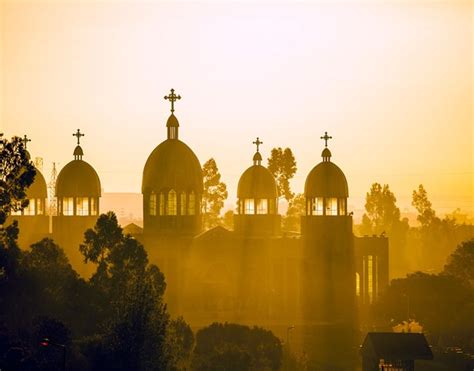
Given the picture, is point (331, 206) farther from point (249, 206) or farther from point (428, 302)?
point (428, 302)

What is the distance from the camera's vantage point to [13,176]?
77.1 m

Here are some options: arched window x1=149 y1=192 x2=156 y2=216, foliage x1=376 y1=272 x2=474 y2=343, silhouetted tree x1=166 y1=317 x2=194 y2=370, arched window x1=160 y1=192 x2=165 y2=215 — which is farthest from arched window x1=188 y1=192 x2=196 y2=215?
silhouetted tree x1=166 y1=317 x2=194 y2=370

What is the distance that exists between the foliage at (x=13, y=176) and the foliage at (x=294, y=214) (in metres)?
86.9

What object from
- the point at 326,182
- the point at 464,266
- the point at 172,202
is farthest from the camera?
the point at 464,266

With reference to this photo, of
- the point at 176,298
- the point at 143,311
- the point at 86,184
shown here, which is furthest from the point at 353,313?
the point at 143,311

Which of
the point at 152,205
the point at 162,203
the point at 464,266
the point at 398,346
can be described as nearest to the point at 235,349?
the point at 398,346

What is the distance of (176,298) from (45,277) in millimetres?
25442

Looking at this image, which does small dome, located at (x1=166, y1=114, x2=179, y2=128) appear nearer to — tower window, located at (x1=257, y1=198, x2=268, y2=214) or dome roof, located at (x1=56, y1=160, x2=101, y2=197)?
dome roof, located at (x1=56, y1=160, x2=101, y2=197)

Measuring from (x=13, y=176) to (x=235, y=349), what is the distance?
21.4 m

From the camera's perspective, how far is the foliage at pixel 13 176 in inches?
3036

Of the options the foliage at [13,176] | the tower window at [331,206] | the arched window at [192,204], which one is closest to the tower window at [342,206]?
the tower window at [331,206]

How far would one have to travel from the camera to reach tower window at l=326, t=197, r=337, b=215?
369 feet

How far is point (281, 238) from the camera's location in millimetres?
116188

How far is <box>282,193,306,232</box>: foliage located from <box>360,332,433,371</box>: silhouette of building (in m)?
66.7
